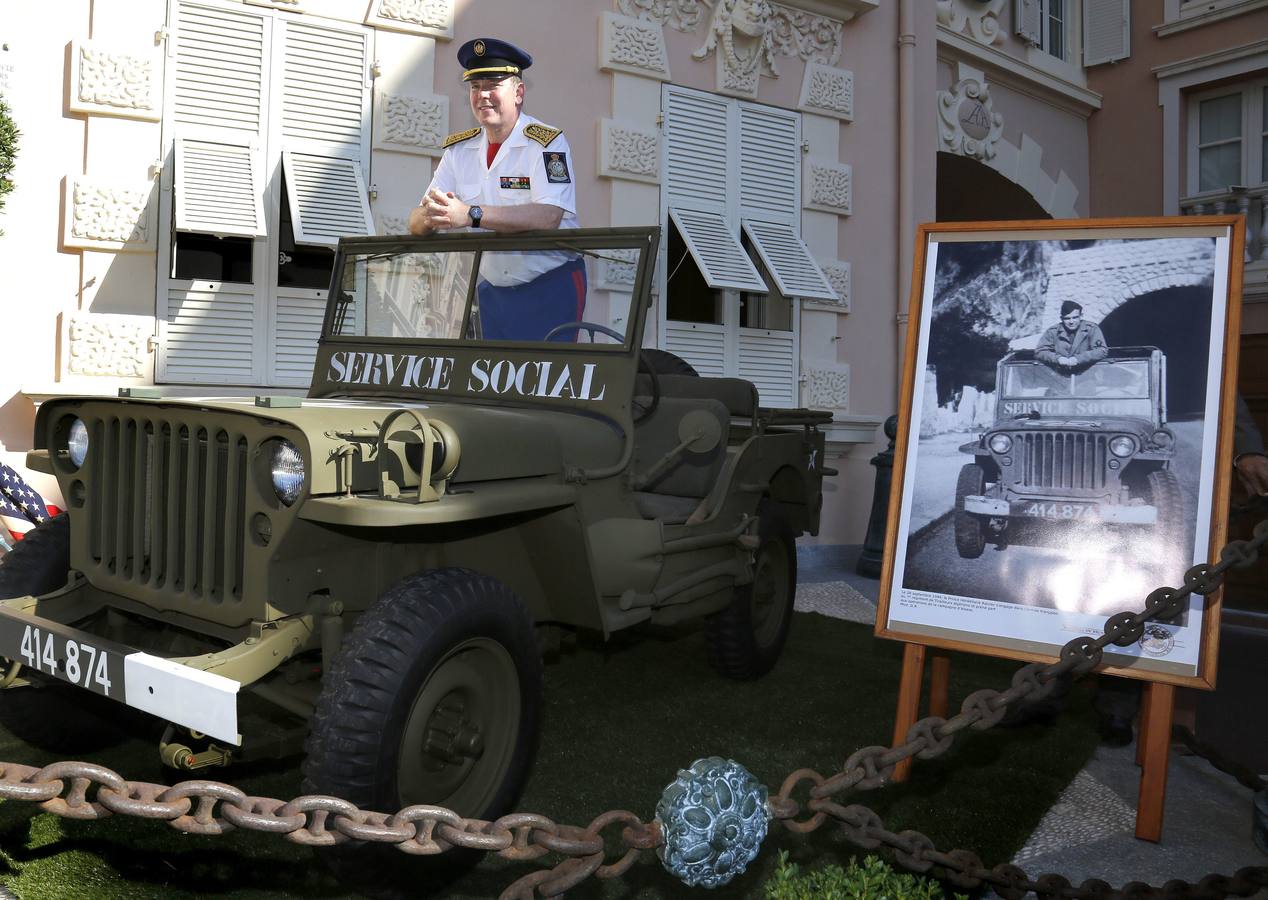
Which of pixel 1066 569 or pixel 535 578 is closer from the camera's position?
pixel 1066 569

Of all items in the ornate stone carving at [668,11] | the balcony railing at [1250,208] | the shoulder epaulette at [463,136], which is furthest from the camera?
the balcony railing at [1250,208]

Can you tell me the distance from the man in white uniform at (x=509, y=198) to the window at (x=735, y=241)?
3.28 m

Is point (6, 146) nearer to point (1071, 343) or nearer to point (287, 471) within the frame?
point (287, 471)

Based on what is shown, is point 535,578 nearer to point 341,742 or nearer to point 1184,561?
point 341,742

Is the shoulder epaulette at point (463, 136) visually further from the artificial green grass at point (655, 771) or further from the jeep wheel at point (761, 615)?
the artificial green grass at point (655, 771)

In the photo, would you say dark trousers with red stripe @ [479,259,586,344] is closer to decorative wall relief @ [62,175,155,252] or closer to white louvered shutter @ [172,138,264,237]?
white louvered shutter @ [172,138,264,237]

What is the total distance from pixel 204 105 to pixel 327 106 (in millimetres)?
677

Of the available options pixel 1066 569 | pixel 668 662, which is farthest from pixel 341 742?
pixel 668 662

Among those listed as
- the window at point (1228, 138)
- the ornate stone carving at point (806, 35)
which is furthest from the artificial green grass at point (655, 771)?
the window at point (1228, 138)

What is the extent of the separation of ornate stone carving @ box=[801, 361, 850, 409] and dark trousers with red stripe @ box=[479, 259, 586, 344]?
479 centimetres

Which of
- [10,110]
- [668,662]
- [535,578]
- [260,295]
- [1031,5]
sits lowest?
[668,662]

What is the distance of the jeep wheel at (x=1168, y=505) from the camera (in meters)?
2.75

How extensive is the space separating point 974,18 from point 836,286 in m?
3.30

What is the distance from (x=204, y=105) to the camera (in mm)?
5984
